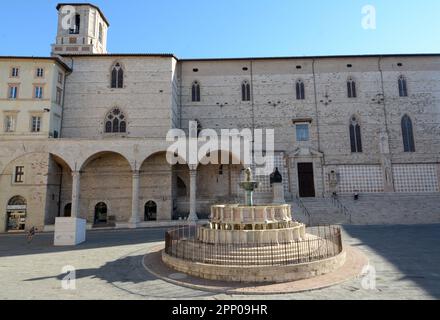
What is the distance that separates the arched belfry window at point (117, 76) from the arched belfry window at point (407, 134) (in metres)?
28.4

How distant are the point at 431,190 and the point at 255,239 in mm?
25401

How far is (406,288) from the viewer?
7.33 metres

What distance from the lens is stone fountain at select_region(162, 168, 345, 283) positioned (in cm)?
813

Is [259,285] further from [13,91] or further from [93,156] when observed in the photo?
[13,91]

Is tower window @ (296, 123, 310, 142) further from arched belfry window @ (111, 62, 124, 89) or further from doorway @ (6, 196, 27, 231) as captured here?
doorway @ (6, 196, 27, 231)

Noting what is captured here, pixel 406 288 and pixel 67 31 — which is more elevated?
pixel 67 31

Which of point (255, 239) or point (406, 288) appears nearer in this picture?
point (406, 288)

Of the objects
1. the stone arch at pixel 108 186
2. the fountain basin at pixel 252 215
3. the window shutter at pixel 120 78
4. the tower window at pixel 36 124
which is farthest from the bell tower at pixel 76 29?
the fountain basin at pixel 252 215

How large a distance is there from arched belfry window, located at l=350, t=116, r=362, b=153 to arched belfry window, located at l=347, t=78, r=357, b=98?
2.38m

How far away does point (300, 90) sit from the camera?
2917 centimetres

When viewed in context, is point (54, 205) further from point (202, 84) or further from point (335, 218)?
point (335, 218)

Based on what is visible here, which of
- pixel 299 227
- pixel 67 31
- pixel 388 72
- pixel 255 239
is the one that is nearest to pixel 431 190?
pixel 388 72

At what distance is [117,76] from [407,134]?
1158 inches

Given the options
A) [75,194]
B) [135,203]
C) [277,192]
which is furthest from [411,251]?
[75,194]
